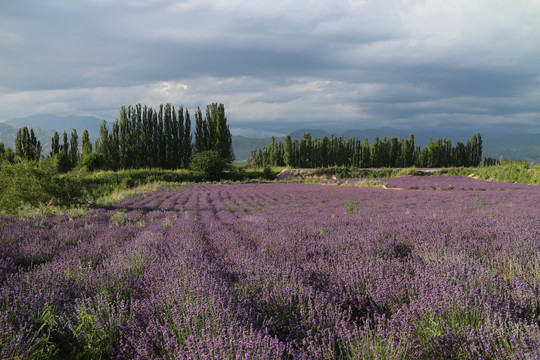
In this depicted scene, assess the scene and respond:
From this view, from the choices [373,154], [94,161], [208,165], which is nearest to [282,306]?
[208,165]

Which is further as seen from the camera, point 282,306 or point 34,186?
point 34,186

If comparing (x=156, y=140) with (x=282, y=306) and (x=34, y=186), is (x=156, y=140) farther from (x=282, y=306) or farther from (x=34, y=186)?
(x=282, y=306)

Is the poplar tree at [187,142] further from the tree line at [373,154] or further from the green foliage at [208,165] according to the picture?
the tree line at [373,154]

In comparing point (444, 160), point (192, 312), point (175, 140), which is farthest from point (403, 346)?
point (444, 160)

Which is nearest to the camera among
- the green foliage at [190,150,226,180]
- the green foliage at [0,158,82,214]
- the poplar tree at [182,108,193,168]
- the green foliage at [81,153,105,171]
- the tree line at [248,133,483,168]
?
the green foliage at [0,158,82,214]

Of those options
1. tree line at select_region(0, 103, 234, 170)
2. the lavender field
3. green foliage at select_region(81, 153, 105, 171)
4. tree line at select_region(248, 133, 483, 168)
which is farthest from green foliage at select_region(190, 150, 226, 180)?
the lavender field

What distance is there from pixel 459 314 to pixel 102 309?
2.61 meters

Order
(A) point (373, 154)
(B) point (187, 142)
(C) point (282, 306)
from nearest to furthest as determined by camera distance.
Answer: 1. (C) point (282, 306)
2. (B) point (187, 142)
3. (A) point (373, 154)

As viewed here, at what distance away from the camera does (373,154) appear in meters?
64.3

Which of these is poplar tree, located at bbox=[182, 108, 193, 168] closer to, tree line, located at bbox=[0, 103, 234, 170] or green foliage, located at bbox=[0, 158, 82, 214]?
tree line, located at bbox=[0, 103, 234, 170]

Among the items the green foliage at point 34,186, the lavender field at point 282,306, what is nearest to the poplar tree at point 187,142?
the green foliage at point 34,186

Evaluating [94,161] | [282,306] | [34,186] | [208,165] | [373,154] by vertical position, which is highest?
[373,154]

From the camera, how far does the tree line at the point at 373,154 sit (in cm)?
6444

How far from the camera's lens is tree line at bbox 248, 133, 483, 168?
2537 inches
